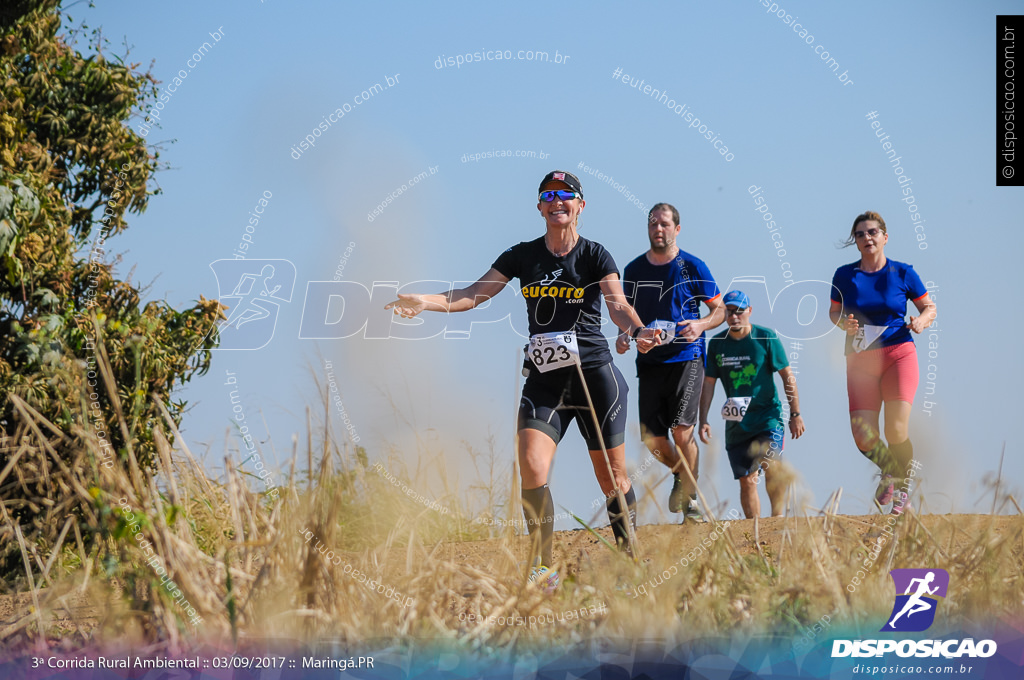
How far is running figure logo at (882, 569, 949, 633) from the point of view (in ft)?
9.75

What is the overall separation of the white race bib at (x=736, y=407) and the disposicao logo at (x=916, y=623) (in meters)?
3.05

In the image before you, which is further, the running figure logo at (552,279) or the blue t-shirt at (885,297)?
the blue t-shirt at (885,297)

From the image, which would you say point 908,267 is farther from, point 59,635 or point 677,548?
point 59,635

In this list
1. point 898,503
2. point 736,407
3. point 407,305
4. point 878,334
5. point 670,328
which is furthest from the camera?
point 736,407

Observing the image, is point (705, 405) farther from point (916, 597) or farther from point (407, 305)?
point (916, 597)

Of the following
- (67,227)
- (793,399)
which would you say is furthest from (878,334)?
(67,227)

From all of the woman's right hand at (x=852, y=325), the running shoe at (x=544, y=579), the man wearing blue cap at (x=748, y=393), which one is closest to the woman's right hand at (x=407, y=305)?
the running shoe at (x=544, y=579)

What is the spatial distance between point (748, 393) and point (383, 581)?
3.85m

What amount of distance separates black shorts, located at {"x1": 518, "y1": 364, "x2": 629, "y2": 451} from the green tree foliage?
111 inches

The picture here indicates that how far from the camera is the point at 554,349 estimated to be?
4355mm

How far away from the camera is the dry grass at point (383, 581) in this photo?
8.90 feet

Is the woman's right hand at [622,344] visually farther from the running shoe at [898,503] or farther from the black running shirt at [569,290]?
the running shoe at [898,503]

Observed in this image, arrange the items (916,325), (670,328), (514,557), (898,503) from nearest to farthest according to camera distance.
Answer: (514,557) < (898,503) < (916,325) < (670,328)

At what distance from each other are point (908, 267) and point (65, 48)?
22.4 feet
